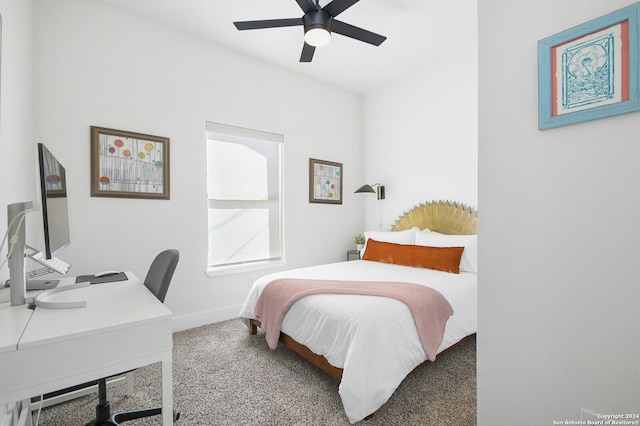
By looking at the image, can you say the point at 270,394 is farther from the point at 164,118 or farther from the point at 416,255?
the point at 164,118

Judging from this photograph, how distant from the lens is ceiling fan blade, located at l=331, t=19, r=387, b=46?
212cm

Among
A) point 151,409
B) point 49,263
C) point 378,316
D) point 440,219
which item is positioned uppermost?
point 440,219

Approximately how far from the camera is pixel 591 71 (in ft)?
3.01

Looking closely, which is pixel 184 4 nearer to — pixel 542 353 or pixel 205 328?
pixel 205 328

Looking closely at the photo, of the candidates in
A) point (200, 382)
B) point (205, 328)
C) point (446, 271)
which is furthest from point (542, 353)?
point (205, 328)

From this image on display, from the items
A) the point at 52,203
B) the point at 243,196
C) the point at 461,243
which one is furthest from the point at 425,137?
the point at 52,203

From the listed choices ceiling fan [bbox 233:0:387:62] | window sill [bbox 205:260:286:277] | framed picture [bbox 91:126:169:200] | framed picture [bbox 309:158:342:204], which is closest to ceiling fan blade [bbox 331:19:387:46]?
ceiling fan [bbox 233:0:387:62]

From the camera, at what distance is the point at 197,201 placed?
9.54ft

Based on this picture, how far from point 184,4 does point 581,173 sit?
3010mm

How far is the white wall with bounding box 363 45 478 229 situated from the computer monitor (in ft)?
11.1

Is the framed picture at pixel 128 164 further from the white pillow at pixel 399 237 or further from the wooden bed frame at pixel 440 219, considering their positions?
the white pillow at pixel 399 237

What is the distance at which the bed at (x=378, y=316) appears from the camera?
5.08 feet

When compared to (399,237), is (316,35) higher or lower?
higher

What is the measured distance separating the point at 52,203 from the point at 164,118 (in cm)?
165
